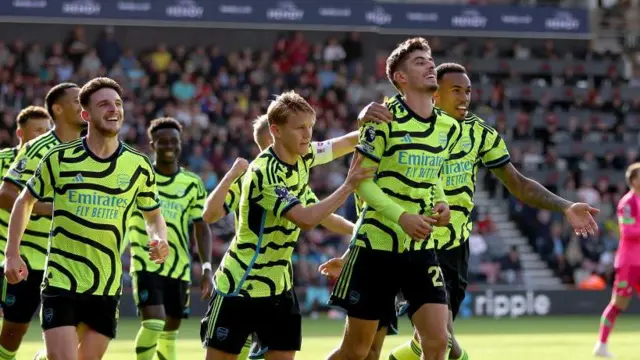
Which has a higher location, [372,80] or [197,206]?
[372,80]

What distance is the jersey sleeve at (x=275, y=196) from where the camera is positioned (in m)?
8.24

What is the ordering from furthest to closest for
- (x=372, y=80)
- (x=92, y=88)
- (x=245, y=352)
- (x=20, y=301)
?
1. (x=372, y=80)
2. (x=20, y=301)
3. (x=245, y=352)
4. (x=92, y=88)

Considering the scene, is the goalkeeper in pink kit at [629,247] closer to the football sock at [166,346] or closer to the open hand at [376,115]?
the football sock at [166,346]

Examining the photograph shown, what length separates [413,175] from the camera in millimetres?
8695

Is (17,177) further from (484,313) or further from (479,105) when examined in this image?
(479,105)

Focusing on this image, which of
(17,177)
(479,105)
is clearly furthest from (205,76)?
(17,177)

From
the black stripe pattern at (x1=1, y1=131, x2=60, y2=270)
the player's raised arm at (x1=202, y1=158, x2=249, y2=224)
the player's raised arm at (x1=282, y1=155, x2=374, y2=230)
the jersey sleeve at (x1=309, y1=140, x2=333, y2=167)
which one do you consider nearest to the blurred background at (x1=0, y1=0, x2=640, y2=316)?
the black stripe pattern at (x1=1, y1=131, x2=60, y2=270)

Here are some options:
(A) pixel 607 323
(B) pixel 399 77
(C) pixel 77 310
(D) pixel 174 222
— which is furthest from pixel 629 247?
(C) pixel 77 310

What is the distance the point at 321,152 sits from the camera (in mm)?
9359

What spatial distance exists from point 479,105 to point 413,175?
23.6 m

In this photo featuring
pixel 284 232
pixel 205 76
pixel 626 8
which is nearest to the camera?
pixel 284 232

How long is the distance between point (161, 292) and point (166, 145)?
4.73 ft

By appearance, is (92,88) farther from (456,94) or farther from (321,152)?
(456,94)

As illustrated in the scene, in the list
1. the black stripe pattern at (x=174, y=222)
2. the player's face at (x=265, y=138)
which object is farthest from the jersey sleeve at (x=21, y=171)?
the black stripe pattern at (x=174, y=222)
